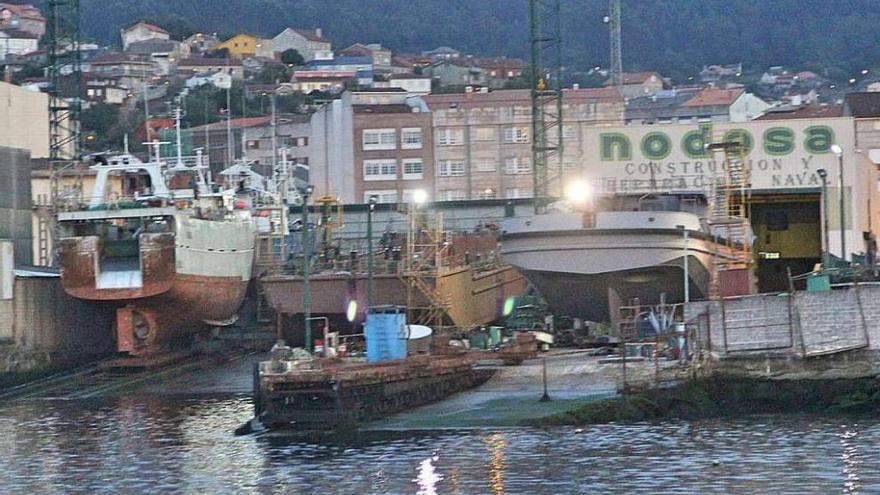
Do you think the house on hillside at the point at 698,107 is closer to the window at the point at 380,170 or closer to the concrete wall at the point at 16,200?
the window at the point at 380,170

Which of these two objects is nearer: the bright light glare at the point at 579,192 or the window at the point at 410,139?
the bright light glare at the point at 579,192

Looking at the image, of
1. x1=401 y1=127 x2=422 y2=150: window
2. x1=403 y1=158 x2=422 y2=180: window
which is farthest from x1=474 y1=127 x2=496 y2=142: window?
x1=403 y1=158 x2=422 y2=180: window

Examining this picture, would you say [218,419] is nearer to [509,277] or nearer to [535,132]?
[509,277]

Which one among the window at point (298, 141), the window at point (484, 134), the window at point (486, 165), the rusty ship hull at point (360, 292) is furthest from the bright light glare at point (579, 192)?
the window at point (298, 141)

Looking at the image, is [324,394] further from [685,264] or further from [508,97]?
[508,97]

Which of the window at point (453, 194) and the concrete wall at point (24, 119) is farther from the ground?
the concrete wall at point (24, 119)

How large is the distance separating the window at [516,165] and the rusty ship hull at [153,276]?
137 ft

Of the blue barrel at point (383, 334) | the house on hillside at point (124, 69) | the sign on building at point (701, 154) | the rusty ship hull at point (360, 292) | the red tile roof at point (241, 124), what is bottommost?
the blue barrel at point (383, 334)

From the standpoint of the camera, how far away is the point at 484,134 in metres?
104

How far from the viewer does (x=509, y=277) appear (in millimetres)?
64125

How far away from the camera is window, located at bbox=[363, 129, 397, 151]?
10006cm

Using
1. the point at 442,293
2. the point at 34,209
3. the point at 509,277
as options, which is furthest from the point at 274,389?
Result: the point at 34,209

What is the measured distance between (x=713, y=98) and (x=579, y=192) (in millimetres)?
113254

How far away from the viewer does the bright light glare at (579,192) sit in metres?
51.4
